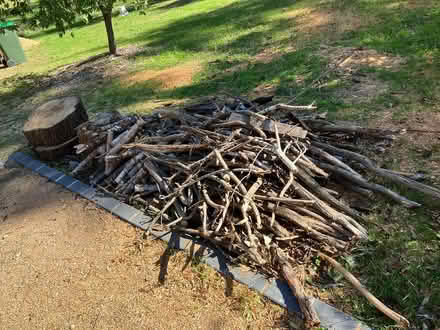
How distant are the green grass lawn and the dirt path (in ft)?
4.07

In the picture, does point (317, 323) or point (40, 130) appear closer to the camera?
point (317, 323)

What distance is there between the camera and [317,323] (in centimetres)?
297

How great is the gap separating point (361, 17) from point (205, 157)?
358 inches

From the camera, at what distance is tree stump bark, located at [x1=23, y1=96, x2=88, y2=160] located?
6203 mm

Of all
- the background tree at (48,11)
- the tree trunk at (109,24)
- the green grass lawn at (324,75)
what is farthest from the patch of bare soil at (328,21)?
the background tree at (48,11)

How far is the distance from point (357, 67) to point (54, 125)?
21.0 feet

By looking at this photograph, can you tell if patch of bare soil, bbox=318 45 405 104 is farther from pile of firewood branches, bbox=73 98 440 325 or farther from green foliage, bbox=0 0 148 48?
green foliage, bbox=0 0 148 48

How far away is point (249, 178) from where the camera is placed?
4309mm

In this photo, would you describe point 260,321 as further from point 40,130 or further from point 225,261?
point 40,130

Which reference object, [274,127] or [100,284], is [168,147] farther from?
[100,284]

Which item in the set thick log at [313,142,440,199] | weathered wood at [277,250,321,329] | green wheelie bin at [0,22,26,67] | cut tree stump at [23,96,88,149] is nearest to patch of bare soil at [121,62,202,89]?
cut tree stump at [23,96,88,149]

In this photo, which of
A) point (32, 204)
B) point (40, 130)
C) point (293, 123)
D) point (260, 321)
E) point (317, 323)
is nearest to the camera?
point (317, 323)

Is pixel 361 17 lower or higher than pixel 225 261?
higher

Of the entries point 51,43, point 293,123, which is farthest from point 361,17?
point 51,43
